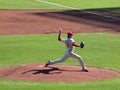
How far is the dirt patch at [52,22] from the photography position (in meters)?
30.3

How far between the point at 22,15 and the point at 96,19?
5490 mm

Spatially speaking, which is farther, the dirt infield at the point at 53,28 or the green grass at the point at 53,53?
the dirt infield at the point at 53,28

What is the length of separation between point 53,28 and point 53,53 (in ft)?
29.2

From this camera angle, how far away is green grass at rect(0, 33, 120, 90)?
49.8 feet

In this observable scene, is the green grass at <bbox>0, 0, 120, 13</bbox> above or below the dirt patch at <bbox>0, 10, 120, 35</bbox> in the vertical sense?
above

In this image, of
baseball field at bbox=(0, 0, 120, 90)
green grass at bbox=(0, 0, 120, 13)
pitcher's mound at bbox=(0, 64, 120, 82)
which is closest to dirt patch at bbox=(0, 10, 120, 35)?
baseball field at bbox=(0, 0, 120, 90)

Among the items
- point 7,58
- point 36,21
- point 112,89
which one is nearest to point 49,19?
point 36,21

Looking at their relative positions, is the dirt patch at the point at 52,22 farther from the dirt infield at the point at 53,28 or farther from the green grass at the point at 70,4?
the green grass at the point at 70,4

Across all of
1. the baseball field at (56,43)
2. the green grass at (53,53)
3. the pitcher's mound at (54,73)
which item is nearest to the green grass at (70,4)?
the baseball field at (56,43)

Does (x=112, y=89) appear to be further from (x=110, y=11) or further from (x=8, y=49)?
(x=110, y=11)

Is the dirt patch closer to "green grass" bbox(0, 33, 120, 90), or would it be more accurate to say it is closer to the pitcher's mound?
"green grass" bbox(0, 33, 120, 90)

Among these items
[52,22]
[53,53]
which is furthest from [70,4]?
[53,53]

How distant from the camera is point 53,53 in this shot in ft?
72.3

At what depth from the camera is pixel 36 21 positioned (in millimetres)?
33844
